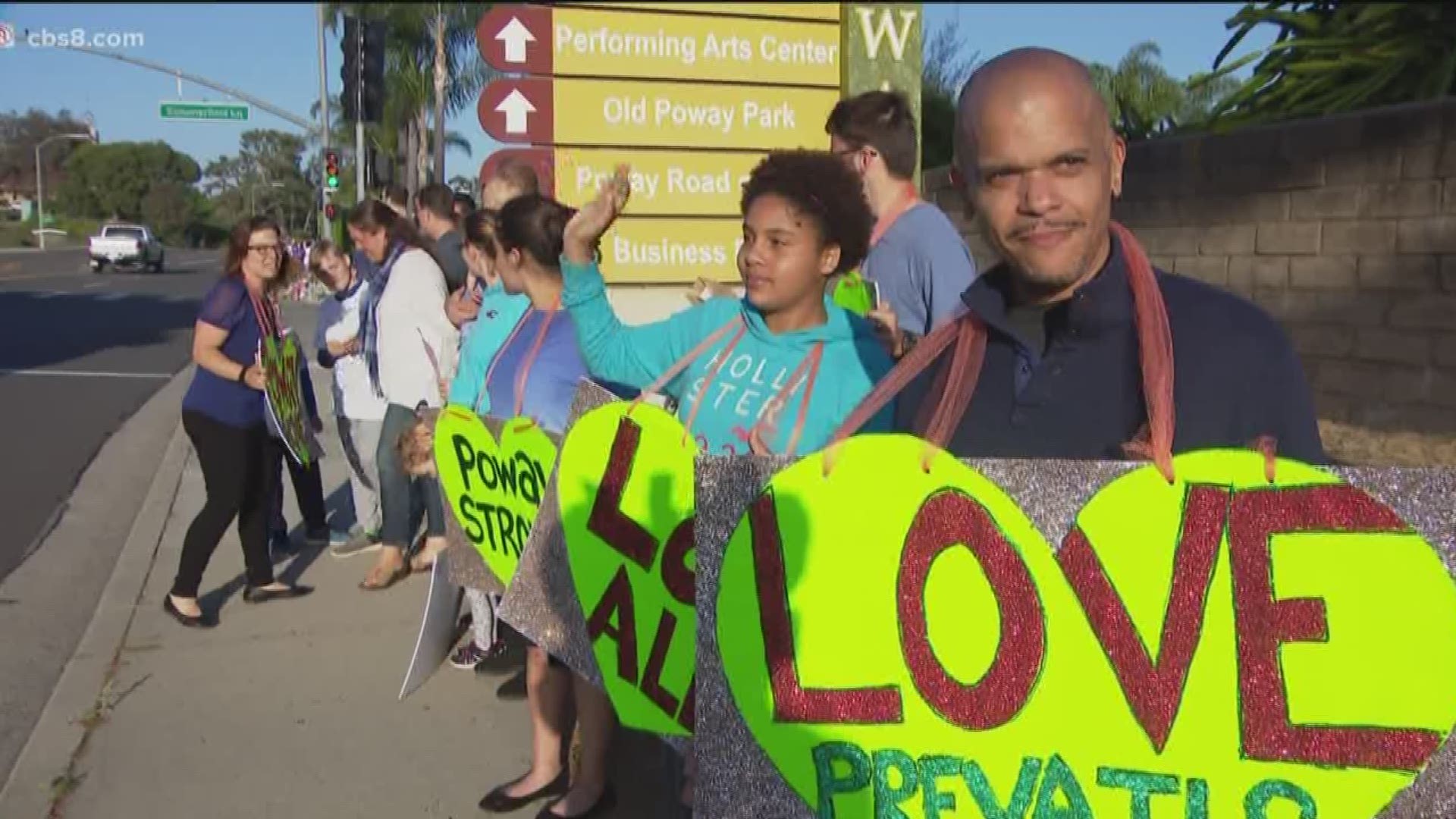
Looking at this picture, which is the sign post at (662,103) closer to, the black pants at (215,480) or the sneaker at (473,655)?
the black pants at (215,480)

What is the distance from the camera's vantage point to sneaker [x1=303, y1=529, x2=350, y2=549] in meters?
6.77

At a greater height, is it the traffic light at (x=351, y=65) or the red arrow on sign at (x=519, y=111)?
the traffic light at (x=351, y=65)

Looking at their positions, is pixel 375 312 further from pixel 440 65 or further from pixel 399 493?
pixel 440 65

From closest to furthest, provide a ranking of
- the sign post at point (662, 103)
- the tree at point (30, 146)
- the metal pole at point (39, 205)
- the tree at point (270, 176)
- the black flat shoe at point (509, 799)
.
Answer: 1. the black flat shoe at point (509, 799)
2. the sign post at point (662, 103)
3. the tree at point (30, 146)
4. the tree at point (270, 176)
5. the metal pole at point (39, 205)

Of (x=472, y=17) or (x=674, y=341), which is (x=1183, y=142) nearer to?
(x=674, y=341)

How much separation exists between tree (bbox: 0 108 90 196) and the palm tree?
735 cm

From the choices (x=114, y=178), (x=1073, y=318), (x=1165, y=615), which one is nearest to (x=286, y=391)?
(x=1073, y=318)

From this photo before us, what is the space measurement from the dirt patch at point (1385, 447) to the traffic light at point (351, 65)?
34.5 feet

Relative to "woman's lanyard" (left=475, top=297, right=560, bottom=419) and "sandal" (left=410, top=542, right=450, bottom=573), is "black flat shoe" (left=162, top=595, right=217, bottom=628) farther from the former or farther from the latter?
"woman's lanyard" (left=475, top=297, right=560, bottom=419)

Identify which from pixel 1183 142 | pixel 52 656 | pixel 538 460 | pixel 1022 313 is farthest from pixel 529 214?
pixel 1183 142

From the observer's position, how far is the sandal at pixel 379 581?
234 inches

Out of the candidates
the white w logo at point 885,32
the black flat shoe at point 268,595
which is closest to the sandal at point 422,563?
the black flat shoe at point 268,595

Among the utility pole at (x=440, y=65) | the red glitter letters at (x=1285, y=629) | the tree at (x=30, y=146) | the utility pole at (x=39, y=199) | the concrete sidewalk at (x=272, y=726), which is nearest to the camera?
the red glitter letters at (x=1285, y=629)

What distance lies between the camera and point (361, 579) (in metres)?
6.12
